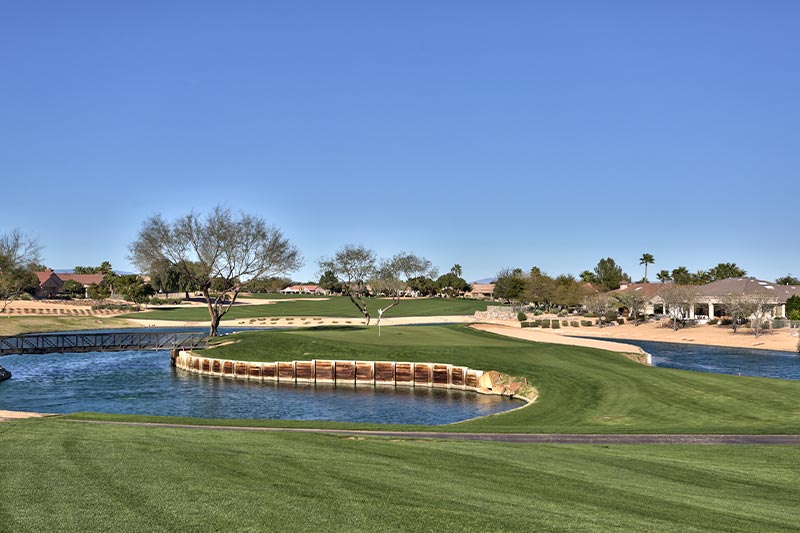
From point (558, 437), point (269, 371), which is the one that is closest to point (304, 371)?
point (269, 371)

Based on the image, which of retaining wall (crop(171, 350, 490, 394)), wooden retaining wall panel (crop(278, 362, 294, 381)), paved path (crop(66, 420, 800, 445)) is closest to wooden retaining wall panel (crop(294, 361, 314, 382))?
retaining wall (crop(171, 350, 490, 394))

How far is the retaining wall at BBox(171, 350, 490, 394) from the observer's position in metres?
49.8

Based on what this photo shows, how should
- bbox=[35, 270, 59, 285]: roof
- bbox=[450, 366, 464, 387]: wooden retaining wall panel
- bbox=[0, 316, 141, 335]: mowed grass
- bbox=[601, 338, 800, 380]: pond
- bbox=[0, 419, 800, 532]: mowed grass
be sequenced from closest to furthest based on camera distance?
bbox=[0, 419, 800, 532]: mowed grass → bbox=[450, 366, 464, 387]: wooden retaining wall panel → bbox=[601, 338, 800, 380]: pond → bbox=[0, 316, 141, 335]: mowed grass → bbox=[35, 270, 59, 285]: roof

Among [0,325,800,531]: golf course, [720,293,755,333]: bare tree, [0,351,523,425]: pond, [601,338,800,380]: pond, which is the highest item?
[720,293,755,333]: bare tree

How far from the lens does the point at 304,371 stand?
5491 cm

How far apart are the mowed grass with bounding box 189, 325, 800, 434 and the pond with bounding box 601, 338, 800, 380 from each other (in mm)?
13099

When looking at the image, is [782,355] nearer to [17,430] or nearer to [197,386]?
[197,386]

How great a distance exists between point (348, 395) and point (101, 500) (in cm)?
3530

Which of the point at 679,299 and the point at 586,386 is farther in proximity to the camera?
the point at 679,299

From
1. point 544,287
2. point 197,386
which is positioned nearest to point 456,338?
point 197,386

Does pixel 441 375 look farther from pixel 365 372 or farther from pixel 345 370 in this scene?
pixel 345 370

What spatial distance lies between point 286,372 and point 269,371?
1.88m

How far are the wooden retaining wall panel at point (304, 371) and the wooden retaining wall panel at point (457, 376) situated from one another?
12326 millimetres

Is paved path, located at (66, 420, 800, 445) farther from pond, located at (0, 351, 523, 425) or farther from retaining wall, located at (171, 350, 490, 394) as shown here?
retaining wall, located at (171, 350, 490, 394)
